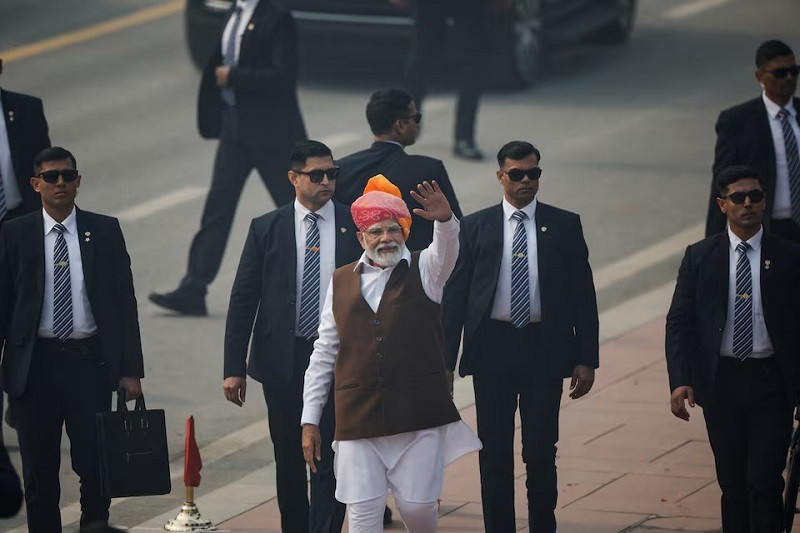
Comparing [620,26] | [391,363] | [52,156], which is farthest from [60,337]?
[620,26]

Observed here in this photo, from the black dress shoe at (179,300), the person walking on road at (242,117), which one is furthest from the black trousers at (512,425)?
the black dress shoe at (179,300)

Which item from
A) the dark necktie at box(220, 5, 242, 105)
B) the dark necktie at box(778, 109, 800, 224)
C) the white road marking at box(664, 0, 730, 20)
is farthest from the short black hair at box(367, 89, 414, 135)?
the white road marking at box(664, 0, 730, 20)

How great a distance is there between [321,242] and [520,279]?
1.00m

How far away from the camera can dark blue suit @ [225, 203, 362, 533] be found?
9.53 m

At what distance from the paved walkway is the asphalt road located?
162 centimetres

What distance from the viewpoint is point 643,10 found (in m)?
25.7

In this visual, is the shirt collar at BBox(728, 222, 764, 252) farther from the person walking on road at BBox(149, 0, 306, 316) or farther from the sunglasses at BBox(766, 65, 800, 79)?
the person walking on road at BBox(149, 0, 306, 316)

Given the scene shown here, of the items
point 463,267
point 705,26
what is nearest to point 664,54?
point 705,26

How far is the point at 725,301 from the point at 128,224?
884cm

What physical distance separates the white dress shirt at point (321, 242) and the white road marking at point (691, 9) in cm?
1615

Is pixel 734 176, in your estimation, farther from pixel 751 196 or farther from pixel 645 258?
pixel 645 258

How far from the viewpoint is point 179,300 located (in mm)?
14688

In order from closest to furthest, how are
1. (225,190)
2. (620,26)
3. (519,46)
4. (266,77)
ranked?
1. (266,77)
2. (225,190)
3. (519,46)
4. (620,26)

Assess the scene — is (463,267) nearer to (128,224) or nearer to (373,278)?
(373,278)
